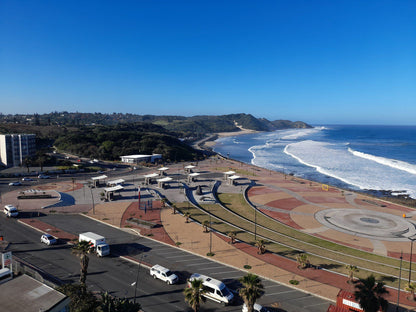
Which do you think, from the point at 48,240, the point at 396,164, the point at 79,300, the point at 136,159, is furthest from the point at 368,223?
the point at 136,159

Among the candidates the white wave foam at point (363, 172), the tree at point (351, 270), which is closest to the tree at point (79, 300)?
the tree at point (351, 270)

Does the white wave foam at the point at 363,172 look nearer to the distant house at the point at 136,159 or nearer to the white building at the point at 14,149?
the distant house at the point at 136,159

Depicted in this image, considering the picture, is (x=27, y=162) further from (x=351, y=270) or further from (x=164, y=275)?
(x=351, y=270)

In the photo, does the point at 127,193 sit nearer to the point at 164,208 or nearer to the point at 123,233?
the point at 164,208

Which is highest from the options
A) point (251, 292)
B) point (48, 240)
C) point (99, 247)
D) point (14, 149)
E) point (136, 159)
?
point (14, 149)

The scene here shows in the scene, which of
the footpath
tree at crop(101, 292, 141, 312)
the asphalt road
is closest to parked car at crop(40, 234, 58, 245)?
the asphalt road

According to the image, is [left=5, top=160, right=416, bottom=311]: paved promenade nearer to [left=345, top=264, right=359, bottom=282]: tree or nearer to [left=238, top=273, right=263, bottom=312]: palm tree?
[left=345, top=264, right=359, bottom=282]: tree
